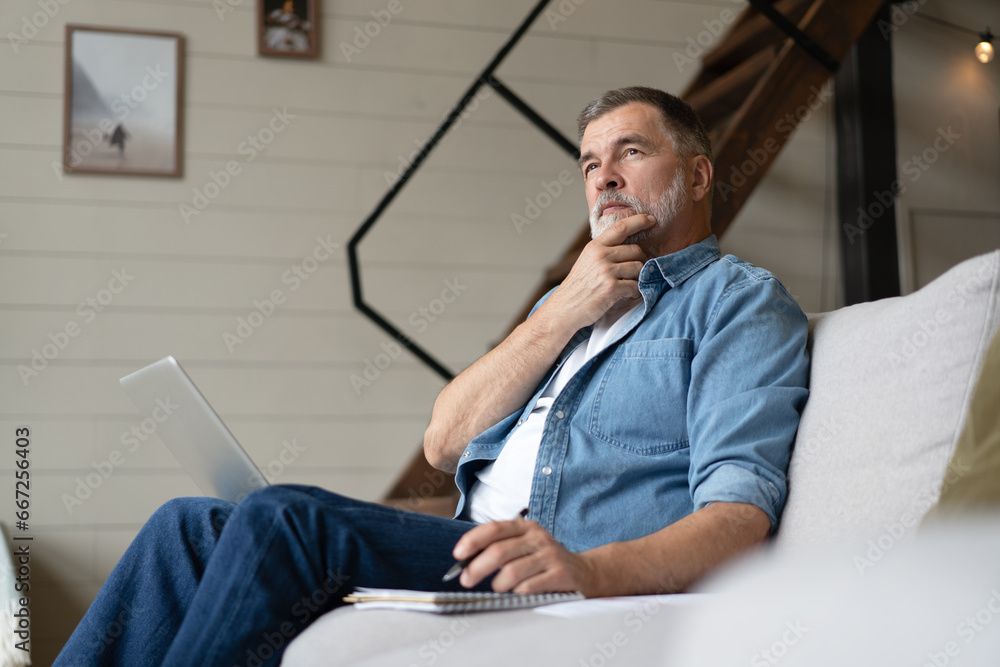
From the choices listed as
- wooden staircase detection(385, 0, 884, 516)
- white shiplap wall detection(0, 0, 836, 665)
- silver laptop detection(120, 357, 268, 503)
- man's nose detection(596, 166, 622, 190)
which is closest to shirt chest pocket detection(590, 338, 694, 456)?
man's nose detection(596, 166, 622, 190)

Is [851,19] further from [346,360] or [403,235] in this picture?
[346,360]

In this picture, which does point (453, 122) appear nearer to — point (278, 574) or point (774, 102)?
point (774, 102)

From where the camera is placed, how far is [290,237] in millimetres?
3166

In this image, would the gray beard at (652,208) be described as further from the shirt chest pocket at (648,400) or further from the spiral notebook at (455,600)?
the spiral notebook at (455,600)

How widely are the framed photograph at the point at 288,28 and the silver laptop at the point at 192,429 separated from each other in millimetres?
2221

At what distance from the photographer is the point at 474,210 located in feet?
10.9

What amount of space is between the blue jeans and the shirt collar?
0.57 m

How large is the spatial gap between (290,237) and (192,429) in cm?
195

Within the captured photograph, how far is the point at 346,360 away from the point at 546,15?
163 centimetres

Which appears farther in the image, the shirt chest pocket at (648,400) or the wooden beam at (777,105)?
the wooden beam at (777,105)

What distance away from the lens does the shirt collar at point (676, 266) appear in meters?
1.50

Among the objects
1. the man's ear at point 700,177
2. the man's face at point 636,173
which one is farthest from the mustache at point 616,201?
the man's ear at point 700,177

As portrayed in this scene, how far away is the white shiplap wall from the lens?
2973 mm

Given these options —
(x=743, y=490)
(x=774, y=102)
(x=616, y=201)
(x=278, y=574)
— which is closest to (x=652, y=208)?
(x=616, y=201)
